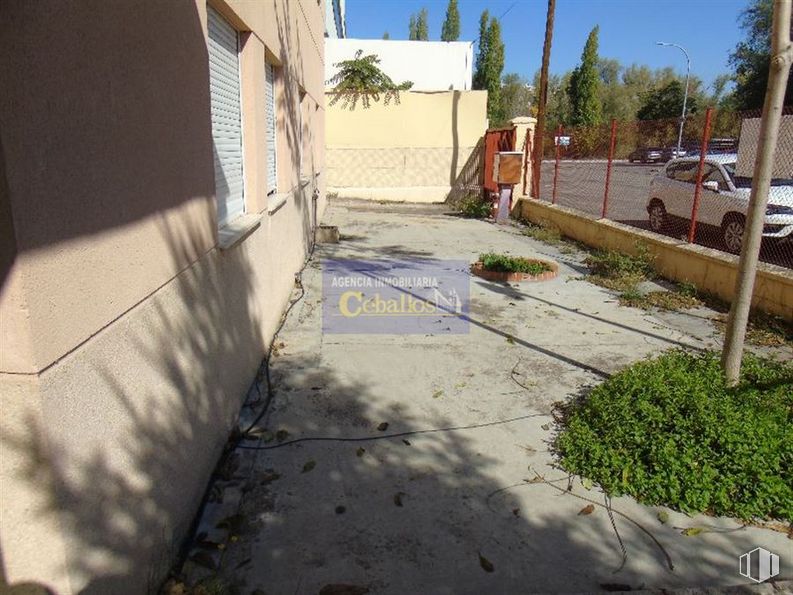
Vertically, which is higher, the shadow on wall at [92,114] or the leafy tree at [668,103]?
the leafy tree at [668,103]

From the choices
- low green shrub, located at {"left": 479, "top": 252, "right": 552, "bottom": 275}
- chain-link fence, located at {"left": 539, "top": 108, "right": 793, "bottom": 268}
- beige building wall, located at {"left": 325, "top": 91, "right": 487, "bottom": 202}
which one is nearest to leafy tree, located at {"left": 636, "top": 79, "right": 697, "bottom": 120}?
beige building wall, located at {"left": 325, "top": 91, "right": 487, "bottom": 202}

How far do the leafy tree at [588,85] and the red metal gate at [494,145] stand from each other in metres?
30.3

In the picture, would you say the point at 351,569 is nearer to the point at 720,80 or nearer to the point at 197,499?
the point at 197,499

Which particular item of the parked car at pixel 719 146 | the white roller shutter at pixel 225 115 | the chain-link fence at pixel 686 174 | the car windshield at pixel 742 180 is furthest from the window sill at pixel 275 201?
the car windshield at pixel 742 180

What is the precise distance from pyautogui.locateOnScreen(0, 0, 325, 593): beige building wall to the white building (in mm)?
25219

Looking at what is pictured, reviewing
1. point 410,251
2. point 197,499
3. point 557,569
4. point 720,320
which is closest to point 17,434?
point 197,499

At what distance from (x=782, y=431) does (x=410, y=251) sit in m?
7.44

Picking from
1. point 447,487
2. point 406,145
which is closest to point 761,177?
point 447,487

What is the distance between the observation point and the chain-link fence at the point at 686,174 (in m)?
7.80

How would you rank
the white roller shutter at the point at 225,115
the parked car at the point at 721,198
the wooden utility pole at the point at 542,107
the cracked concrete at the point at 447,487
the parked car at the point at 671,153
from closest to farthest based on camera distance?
1. the cracked concrete at the point at 447,487
2. the white roller shutter at the point at 225,115
3. the parked car at the point at 721,198
4. the parked car at the point at 671,153
5. the wooden utility pole at the point at 542,107

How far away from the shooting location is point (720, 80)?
199 feet

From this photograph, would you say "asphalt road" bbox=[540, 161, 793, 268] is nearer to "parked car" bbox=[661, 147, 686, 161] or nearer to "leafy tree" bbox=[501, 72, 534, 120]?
"parked car" bbox=[661, 147, 686, 161]

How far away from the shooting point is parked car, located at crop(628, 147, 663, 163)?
11102 millimetres

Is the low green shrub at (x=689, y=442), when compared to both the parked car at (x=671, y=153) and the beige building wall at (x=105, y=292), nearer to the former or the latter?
the beige building wall at (x=105, y=292)
